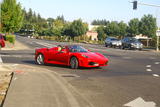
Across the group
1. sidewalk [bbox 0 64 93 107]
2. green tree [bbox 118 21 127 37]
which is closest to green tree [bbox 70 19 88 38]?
green tree [bbox 118 21 127 37]

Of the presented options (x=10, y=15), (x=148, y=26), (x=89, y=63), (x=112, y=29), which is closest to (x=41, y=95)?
(x=89, y=63)

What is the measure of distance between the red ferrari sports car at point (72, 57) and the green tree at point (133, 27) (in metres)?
67.1

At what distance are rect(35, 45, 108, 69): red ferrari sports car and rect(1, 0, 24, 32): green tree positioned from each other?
91.5ft

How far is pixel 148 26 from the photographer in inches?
3063

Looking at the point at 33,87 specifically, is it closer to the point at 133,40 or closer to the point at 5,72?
the point at 5,72

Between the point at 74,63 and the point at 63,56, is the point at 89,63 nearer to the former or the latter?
the point at 74,63

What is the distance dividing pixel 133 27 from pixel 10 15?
1771 inches

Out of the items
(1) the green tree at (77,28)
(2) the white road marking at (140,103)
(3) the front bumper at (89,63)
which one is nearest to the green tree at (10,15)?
(3) the front bumper at (89,63)

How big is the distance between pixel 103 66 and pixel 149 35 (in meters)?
62.5

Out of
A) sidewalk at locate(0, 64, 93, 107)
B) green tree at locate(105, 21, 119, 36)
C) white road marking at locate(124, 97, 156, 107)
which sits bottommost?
white road marking at locate(124, 97, 156, 107)

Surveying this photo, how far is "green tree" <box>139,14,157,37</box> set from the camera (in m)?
77.2

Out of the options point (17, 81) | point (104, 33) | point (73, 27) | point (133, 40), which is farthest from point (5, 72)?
point (73, 27)

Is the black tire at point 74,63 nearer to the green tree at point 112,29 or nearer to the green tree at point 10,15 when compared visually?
the green tree at point 10,15

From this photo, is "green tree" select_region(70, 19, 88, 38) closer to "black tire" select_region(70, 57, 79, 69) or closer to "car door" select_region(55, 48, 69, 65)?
"car door" select_region(55, 48, 69, 65)
